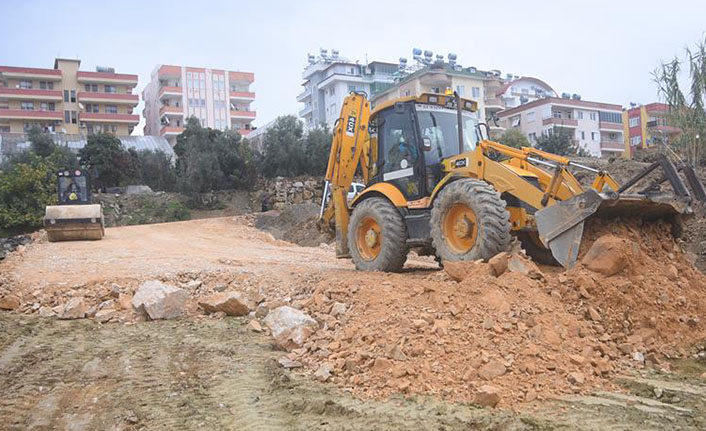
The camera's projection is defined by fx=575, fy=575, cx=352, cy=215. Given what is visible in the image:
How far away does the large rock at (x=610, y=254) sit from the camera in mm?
5473

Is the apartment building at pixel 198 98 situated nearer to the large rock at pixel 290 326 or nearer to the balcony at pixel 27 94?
the balcony at pixel 27 94

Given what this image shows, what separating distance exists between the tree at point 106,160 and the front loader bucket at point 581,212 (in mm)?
33427

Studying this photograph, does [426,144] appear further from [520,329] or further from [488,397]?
[488,397]

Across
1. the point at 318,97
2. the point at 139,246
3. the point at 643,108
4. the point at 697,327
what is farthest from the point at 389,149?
the point at 318,97

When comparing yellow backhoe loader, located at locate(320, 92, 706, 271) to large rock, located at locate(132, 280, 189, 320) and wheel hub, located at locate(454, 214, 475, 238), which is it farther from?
large rock, located at locate(132, 280, 189, 320)

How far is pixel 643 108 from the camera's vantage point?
49.5 m

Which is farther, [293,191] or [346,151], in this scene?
[293,191]

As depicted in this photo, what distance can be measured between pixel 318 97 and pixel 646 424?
204ft

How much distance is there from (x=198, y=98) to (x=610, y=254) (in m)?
65.2

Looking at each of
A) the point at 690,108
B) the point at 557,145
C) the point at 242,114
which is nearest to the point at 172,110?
the point at 242,114

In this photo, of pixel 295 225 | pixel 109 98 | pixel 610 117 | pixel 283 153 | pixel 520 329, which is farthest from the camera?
pixel 610 117

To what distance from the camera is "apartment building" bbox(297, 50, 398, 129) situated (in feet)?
195

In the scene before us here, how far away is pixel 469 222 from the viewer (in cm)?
707

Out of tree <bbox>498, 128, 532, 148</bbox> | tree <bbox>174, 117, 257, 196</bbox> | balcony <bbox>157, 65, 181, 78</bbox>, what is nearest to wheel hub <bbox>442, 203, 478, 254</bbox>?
tree <bbox>174, 117, 257, 196</bbox>
